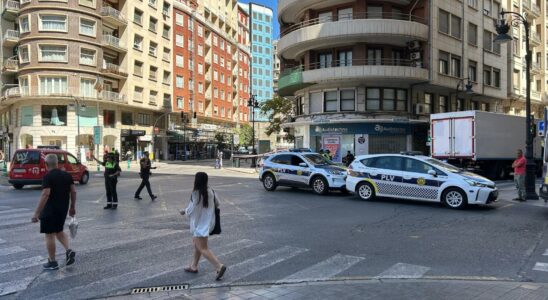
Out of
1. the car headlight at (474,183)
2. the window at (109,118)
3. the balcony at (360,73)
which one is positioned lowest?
the car headlight at (474,183)

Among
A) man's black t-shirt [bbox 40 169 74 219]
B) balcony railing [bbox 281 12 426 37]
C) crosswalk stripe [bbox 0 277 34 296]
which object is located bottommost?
crosswalk stripe [bbox 0 277 34 296]

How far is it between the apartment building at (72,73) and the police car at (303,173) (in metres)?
31.2

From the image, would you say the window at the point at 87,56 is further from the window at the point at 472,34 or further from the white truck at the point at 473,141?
the white truck at the point at 473,141

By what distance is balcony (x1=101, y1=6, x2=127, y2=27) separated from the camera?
47394mm

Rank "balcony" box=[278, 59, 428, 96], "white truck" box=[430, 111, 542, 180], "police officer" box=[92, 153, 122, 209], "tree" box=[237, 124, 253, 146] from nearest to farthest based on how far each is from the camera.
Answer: "police officer" box=[92, 153, 122, 209]
"white truck" box=[430, 111, 542, 180]
"balcony" box=[278, 59, 428, 96]
"tree" box=[237, 124, 253, 146]

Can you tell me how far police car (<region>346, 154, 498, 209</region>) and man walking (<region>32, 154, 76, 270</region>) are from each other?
989 cm

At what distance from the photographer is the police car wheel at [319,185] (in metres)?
16.2

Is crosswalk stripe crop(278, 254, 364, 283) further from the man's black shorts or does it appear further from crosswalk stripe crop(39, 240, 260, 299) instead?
the man's black shorts

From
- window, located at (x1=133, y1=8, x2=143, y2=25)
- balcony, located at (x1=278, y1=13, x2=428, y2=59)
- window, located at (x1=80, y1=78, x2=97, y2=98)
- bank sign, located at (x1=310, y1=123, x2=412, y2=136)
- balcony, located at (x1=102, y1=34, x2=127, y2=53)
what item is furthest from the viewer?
window, located at (x1=133, y1=8, x2=143, y2=25)

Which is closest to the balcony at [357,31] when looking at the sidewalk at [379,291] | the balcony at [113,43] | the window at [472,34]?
the window at [472,34]

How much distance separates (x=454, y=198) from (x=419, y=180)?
3.67 ft

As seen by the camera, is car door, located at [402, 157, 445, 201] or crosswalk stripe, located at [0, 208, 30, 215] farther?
car door, located at [402, 157, 445, 201]

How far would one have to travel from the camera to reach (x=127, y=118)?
52844mm

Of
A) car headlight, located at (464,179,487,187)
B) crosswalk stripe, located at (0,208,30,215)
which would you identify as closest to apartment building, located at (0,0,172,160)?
crosswalk stripe, located at (0,208,30,215)
